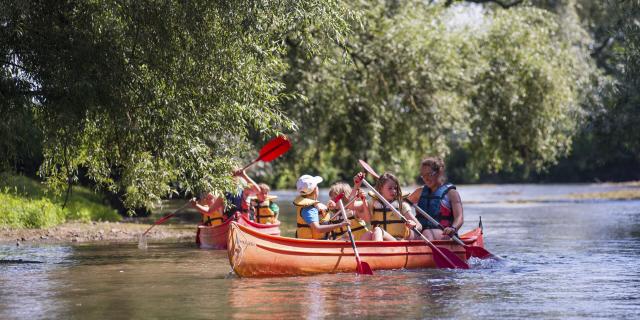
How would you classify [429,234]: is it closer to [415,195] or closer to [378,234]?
[415,195]

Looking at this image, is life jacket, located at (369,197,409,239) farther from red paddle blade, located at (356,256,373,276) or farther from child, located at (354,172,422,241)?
red paddle blade, located at (356,256,373,276)

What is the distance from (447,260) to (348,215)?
1.63 meters

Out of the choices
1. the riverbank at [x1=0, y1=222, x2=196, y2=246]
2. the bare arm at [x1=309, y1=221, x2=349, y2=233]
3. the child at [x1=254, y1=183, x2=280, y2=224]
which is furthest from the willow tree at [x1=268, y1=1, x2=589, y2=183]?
the bare arm at [x1=309, y1=221, x2=349, y2=233]

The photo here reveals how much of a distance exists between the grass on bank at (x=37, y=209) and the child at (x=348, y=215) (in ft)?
23.0

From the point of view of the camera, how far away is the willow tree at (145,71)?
1301 cm

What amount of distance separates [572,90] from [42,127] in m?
21.0

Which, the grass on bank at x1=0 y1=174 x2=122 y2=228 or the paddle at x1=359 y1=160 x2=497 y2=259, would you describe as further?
the grass on bank at x1=0 y1=174 x2=122 y2=228

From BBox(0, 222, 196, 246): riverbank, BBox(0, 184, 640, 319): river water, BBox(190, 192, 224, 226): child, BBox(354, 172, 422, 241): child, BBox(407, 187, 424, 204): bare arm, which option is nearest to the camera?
BBox(0, 184, 640, 319): river water

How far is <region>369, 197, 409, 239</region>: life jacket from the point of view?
1447cm

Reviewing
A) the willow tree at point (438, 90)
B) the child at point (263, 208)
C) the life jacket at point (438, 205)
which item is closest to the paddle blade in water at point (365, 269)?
the life jacket at point (438, 205)

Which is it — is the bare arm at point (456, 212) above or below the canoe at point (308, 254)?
above

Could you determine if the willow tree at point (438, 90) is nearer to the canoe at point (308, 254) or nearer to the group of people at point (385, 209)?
the group of people at point (385, 209)

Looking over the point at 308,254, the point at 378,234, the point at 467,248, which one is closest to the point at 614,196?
the point at 467,248

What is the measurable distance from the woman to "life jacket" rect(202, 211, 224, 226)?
516 centimetres
